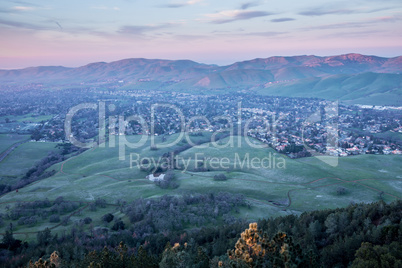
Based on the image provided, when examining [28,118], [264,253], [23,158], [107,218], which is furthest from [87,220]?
[28,118]

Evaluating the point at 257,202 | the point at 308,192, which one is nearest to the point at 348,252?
the point at 257,202

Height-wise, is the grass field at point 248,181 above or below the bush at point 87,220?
above

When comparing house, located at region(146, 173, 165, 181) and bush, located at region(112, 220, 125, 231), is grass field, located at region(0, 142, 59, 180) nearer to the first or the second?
house, located at region(146, 173, 165, 181)

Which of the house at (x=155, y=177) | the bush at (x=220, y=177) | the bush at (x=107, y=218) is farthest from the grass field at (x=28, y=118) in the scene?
the bush at (x=107, y=218)

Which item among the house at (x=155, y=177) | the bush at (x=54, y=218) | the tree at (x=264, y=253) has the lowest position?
the bush at (x=54, y=218)

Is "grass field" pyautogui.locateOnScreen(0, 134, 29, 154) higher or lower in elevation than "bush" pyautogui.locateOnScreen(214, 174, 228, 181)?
higher

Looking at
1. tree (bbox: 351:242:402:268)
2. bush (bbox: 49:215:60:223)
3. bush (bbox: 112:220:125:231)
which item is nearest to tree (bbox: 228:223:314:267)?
tree (bbox: 351:242:402:268)

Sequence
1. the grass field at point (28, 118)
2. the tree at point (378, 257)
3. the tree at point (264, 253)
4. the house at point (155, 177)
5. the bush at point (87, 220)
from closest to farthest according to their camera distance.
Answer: the tree at point (264, 253) → the tree at point (378, 257) → the bush at point (87, 220) → the house at point (155, 177) → the grass field at point (28, 118)

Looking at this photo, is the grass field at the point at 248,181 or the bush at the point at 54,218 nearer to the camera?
the bush at the point at 54,218

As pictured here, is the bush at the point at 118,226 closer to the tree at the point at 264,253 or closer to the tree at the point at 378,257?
the tree at the point at 264,253
